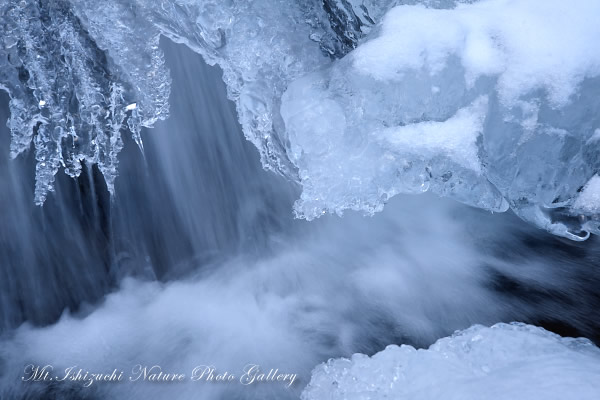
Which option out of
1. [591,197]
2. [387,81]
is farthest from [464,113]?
[591,197]

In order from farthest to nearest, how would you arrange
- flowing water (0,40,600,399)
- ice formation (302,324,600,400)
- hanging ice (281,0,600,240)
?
flowing water (0,40,600,399) < hanging ice (281,0,600,240) < ice formation (302,324,600,400)

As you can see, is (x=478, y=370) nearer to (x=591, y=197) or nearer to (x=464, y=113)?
(x=591, y=197)

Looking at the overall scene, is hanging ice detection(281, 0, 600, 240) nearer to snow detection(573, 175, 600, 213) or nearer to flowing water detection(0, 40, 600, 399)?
snow detection(573, 175, 600, 213)

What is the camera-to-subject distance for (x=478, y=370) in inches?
88.5

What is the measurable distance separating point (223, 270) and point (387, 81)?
6.62 feet

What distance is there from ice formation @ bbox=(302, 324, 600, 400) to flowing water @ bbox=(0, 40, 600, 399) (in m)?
0.46

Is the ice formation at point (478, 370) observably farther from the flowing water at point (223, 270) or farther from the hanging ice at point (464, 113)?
→ the hanging ice at point (464, 113)

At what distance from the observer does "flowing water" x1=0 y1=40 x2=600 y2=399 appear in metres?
3.07

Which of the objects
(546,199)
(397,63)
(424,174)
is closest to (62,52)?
(397,63)

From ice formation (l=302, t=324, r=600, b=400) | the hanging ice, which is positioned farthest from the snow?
ice formation (l=302, t=324, r=600, b=400)

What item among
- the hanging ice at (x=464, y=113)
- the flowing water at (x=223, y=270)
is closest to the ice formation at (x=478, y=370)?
the flowing water at (x=223, y=270)

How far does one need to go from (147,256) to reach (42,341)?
3.05 ft

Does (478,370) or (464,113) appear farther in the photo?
(464,113)

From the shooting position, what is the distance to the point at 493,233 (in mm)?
3541
